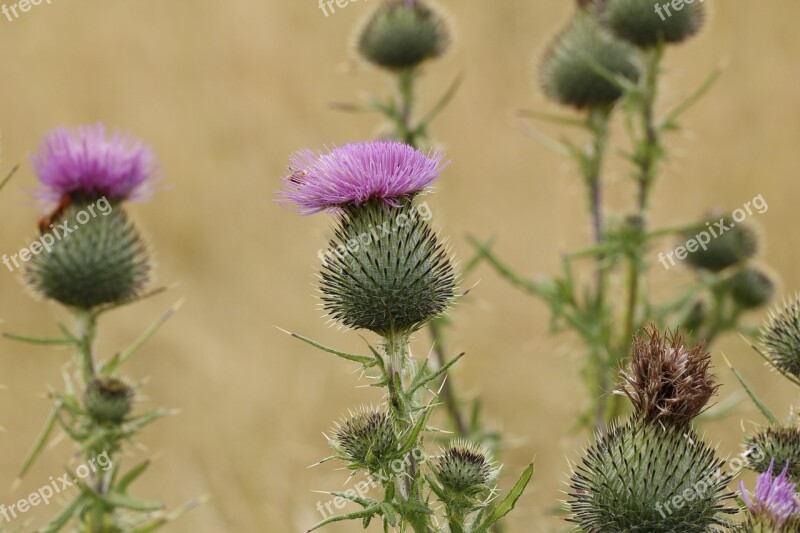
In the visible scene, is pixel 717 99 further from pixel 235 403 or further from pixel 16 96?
pixel 16 96

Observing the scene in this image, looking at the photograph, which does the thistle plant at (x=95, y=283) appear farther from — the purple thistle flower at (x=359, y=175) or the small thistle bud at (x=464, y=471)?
the small thistle bud at (x=464, y=471)

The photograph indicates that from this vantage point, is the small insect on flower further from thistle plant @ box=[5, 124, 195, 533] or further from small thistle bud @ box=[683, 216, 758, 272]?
small thistle bud @ box=[683, 216, 758, 272]

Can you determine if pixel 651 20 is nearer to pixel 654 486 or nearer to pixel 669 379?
pixel 669 379

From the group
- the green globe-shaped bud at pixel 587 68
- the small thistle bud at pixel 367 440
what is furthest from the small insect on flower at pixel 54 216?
the green globe-shaped bud at pixel 587 68

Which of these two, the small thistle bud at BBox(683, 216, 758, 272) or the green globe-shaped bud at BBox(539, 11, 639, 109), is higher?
the green globe-shaped bud at BBox(539, 11, 639, 109)

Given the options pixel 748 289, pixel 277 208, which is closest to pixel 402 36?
pixel 748 289

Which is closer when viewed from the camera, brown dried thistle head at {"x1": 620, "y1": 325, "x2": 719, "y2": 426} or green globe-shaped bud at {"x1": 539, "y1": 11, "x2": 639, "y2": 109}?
brown dried thistle head at {"x1": 620, "y1": 325, "x2": 719, "y2": 426}

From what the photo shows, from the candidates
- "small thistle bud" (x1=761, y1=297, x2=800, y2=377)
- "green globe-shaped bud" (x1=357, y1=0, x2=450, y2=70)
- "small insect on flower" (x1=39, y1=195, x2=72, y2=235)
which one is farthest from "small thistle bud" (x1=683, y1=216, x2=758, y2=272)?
"small insect on flower" (x1=39, y1=195, x2=72, y2=235)
